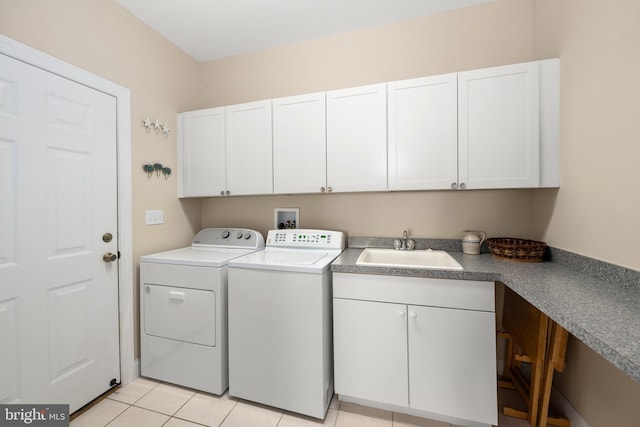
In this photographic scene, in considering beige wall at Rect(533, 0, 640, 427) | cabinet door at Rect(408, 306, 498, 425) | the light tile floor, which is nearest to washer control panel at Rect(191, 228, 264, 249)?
the light tile floor

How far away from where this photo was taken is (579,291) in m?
1.02

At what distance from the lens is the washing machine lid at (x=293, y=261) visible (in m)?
1.45

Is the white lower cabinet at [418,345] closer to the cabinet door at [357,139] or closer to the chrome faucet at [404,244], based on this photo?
the chrome faucet at [404,244]

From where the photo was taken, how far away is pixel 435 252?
72.3 inches

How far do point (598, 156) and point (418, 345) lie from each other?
1.27 meters

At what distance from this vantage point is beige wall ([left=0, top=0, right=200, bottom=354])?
4.49ft

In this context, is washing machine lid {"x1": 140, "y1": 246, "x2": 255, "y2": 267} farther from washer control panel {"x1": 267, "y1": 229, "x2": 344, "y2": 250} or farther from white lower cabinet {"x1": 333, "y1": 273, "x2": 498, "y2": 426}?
white lower cabinet {"x1": 333, "y1": 273, "x2": 498, "y2": 426}

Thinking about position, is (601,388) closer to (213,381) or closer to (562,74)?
(562,74)

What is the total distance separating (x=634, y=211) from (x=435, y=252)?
38.2 inches

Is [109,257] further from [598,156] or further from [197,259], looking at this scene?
[598,156]

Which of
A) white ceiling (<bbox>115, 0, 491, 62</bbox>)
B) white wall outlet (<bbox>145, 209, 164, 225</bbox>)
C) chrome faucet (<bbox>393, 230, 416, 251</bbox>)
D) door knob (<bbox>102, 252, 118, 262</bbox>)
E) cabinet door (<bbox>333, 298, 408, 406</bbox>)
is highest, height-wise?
white ceiling (<bbox>115, 0, 491, 62</bbox>)

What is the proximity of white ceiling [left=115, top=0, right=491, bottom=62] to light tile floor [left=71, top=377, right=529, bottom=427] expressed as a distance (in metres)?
2.65

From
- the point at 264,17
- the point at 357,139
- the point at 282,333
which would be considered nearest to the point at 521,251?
the point at 357,139

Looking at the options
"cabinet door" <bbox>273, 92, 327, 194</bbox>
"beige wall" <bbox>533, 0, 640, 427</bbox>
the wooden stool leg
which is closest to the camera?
"beige wall" <bbox>533, 0, 640, 427</bbox>
